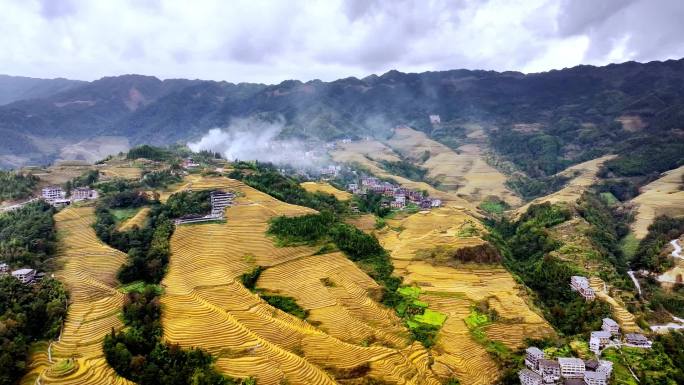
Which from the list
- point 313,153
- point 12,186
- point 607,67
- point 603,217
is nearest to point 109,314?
point 12,186

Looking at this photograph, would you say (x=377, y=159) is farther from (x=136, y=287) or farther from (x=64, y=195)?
(x=136, y=287)

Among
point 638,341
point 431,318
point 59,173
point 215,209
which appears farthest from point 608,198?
point 59,173

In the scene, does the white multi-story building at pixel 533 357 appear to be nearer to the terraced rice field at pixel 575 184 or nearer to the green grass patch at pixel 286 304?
the green grass patch at pixel 286 304

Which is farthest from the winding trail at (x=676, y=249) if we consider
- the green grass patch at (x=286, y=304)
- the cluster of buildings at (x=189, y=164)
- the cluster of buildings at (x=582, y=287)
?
the cluster of buildings at (x=189, y=164)

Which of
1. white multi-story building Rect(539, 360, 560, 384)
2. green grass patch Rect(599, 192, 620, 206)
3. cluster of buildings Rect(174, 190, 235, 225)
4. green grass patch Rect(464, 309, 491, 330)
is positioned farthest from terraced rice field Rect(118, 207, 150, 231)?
green grass patch Rect(599, 192, 620, 206)

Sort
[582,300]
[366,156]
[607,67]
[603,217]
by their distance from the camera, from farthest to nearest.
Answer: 1. [607,67]
2. [366,156]
3. [603,217]
4. [582,300]

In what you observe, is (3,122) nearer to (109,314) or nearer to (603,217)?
(109,314)
